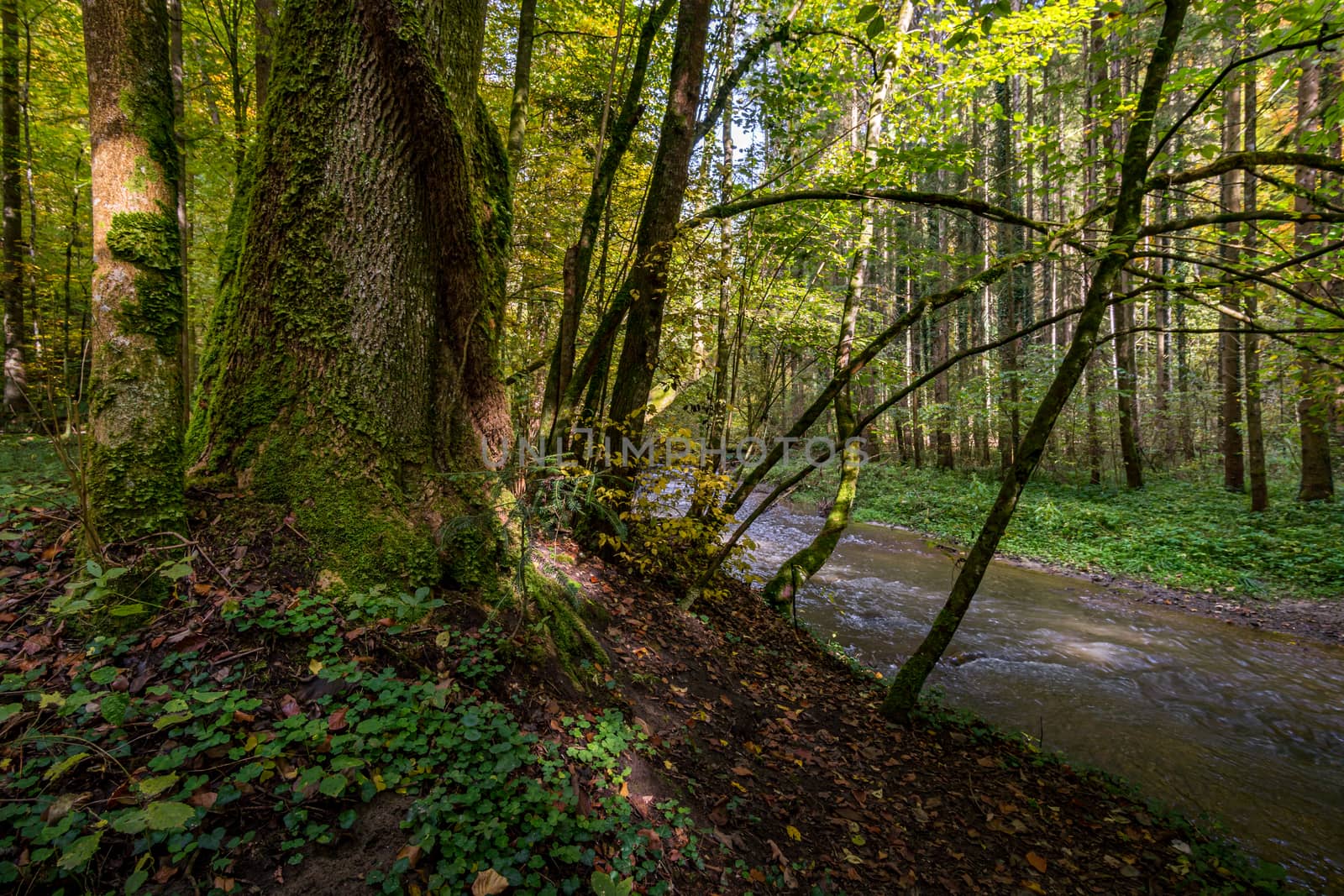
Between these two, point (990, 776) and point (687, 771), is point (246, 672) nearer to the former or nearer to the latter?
point (687, 771)

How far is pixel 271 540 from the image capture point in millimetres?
2775

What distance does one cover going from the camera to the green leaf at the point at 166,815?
1.57 meters

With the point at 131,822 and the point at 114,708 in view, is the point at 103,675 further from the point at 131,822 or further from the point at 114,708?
the point at 131,822

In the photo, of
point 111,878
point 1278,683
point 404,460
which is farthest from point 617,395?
point 1278,683

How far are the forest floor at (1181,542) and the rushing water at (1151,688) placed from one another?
0.76 m

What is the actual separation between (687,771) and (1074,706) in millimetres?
5213

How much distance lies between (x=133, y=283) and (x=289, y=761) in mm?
2322

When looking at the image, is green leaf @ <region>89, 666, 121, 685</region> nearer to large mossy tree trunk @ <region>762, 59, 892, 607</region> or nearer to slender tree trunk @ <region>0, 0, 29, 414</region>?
large mossy tree trunk @ <region>762, 59, 892, 607</region>

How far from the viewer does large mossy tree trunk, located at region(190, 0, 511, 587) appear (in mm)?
2869

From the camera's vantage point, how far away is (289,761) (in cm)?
202

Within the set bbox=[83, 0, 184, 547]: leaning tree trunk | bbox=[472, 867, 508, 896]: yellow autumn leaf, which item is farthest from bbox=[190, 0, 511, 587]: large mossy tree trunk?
bbox=[472, 867, 508, 896]: yellow autumn leaf

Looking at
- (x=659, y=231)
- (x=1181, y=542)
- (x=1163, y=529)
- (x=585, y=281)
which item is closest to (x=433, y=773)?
(x=585, y=281)

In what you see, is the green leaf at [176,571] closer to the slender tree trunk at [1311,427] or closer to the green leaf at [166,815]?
the green leaf at [166,815]

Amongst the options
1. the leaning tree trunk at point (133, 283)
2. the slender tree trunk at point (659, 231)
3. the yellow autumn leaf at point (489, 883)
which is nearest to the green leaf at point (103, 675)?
the leaning tree trunk at point (133, 283)
